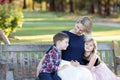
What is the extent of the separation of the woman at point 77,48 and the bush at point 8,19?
470 inches

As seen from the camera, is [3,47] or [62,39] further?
[3,47]

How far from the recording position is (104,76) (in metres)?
7.20

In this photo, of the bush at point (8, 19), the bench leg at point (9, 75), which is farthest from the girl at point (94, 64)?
the bush at point (8, 19)

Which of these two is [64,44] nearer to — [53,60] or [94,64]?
[53,60]

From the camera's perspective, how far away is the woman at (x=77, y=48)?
6922 mm

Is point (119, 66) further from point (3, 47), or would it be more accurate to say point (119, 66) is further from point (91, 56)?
point (3, 47)

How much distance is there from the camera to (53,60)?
7.06 meters

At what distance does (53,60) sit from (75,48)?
40cm

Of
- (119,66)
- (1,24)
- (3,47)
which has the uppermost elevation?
(3,47)

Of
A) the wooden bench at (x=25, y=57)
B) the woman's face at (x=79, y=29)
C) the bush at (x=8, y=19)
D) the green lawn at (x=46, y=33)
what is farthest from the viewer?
the green lawn at (x=46, y=33)

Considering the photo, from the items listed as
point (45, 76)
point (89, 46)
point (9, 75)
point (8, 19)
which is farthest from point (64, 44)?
point (8, 19)

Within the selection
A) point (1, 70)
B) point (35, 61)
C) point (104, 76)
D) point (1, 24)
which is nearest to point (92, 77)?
point (104, 76)

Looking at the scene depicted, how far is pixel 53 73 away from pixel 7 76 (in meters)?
0.72

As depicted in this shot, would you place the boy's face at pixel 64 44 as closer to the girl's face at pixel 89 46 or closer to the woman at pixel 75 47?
the woman at pixel 75 47
